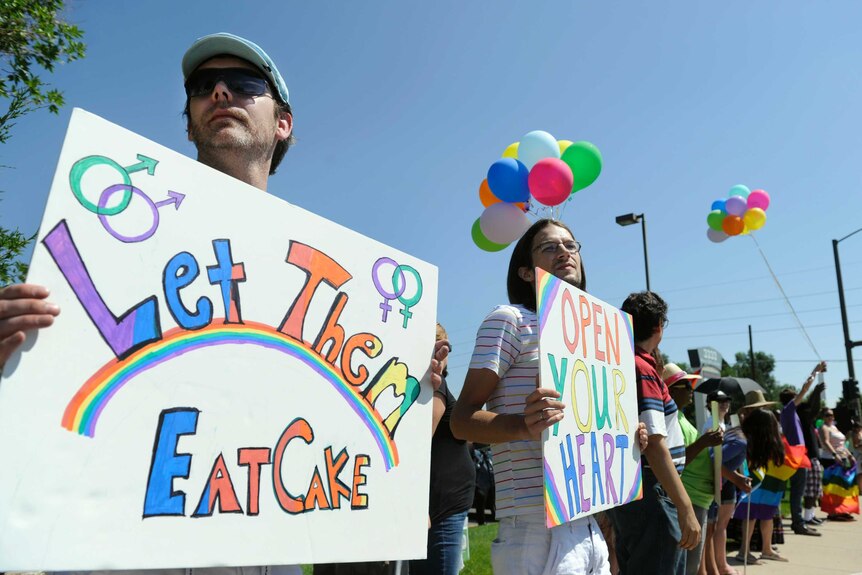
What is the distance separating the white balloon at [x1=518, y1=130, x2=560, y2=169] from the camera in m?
6.11

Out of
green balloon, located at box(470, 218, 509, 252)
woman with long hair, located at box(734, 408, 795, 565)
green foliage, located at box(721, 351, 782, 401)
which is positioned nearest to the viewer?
green balloon, located at box(470, 218, 509, 252)

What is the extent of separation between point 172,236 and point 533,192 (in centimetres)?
486

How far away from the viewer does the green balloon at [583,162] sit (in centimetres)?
603

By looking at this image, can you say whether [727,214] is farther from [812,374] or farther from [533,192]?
[533,192]

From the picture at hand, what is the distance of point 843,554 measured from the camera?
7219 mm

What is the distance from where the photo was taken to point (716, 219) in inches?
367

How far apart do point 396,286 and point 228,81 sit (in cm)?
73

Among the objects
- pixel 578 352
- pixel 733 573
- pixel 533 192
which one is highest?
pixel 533 192

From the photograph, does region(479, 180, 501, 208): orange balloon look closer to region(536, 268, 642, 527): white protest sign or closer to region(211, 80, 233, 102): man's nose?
region(536, 268, 642, 527): white protest sign

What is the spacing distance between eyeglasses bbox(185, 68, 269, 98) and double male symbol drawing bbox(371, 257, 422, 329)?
0.60 m

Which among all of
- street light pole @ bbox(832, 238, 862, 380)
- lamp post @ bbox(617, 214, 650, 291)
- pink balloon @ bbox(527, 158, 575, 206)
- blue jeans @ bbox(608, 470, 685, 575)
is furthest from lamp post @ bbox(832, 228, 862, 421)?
blue jeans @ bbox(608, 470, 685, 575)

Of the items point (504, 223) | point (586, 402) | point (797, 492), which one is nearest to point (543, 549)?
point (586, 402)

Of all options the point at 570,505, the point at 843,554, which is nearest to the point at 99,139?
the point at 570,505

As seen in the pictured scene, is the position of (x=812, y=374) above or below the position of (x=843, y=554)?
above
